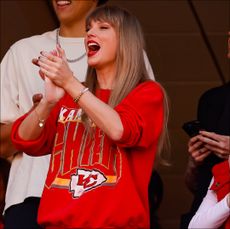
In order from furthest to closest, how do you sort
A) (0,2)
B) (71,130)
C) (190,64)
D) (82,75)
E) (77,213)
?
(190,64) < (0,2) < (82,75) < (71,130) < (77,213)

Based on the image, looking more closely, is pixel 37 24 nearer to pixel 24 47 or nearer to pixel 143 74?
pixel 24 47

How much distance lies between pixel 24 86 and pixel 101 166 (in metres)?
0.88

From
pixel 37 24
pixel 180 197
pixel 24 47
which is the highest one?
pixel 24 47

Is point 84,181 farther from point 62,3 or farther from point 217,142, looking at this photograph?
point 62,3

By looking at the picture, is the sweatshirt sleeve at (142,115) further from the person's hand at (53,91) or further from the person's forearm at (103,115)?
the person's hand at (53,91)

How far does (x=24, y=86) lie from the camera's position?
4344 mm

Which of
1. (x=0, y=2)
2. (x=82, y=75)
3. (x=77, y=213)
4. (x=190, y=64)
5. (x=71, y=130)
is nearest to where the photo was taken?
(x=77, y=213)

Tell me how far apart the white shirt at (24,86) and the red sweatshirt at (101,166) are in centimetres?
38

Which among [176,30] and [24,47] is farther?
[176,30]

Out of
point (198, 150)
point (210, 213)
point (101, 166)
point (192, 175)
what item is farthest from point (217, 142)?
point (101, 166)

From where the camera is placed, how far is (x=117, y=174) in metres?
3.58

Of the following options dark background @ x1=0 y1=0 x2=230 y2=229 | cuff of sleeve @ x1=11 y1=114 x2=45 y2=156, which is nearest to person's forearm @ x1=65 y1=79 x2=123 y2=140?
cuff of sleeve @ x1=11 y1=114 x2=45 y2=156

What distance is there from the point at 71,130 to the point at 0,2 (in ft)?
6.56

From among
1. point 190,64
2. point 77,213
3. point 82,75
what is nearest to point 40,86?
point 82,75
